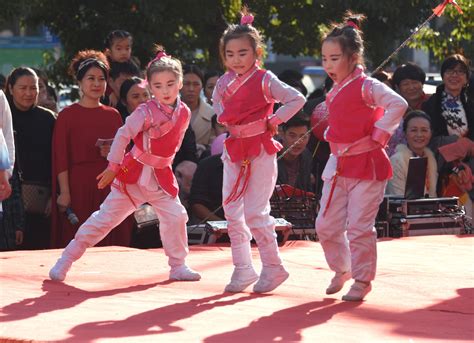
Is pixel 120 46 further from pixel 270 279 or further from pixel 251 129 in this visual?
pixel 270 279

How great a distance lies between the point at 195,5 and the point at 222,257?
5349mm

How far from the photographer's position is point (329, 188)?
733 cm

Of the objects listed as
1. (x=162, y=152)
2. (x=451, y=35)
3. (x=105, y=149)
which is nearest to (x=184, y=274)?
(x=162, y=152)

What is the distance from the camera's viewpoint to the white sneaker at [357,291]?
7188mm

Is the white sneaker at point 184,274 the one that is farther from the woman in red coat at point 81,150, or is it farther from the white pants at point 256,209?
the woman in red coat at point 81,150

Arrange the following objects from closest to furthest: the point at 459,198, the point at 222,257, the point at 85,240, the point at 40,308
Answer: the point at 40,308, the point at 85,240, the point at 222,257, the point at 459,198

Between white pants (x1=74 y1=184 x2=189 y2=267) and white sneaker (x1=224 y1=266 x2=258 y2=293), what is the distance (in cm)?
49

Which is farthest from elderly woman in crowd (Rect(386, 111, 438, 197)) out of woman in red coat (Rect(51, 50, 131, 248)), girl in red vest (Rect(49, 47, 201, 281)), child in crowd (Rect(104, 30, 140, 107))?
girl in red vest (Rect(49, 47, 201, 281))

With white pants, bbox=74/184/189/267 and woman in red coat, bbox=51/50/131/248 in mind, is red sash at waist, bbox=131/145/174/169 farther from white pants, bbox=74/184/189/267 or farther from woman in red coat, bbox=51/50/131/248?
woman in red coat, bbox=51/50/131/248

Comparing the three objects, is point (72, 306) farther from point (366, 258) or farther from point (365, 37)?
point (365, 37)

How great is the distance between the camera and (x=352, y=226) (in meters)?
7.22

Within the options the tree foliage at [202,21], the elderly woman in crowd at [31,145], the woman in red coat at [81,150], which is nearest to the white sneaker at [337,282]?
the woman in red coat at [81,150]

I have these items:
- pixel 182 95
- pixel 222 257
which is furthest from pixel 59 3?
pixel 222 257

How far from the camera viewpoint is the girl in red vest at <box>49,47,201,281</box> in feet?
25.7
